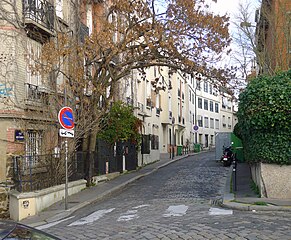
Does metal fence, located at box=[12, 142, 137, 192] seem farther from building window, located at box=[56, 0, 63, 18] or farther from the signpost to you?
building window, located at box=[56, 0, 63, 18]

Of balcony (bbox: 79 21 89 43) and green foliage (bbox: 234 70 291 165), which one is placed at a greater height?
balcony (bbox: 79 21 89 43)

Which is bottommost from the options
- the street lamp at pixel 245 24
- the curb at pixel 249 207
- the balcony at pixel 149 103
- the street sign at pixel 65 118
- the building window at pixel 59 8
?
the curb at pixel 249 207

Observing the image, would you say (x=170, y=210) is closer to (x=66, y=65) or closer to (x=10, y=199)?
(x=10, y=199)

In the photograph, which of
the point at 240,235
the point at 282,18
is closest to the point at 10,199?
the point at 240,235

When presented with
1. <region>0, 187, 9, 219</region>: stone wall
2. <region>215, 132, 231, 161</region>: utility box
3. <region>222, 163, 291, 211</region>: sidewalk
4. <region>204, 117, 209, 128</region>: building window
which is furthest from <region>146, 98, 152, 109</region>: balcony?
<region>204, 117, 209, 128</region>: building window

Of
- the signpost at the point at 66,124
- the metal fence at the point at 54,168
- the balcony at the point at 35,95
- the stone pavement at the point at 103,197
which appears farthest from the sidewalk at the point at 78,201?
the balcony at the point at 35,95

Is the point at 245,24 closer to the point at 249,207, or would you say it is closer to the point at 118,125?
the point at 118,125

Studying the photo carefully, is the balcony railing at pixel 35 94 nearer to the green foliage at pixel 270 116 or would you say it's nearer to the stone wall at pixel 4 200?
the stone wall at pixel 4 200

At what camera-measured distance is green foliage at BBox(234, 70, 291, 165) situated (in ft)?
39.9

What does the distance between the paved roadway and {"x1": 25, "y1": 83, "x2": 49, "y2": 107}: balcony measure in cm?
455

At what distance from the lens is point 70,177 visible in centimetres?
1706

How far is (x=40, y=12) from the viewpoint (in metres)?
18.0

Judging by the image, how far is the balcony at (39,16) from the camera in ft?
55.2

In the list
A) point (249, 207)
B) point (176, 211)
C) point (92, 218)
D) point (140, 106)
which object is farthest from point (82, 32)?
point (140, 106)
